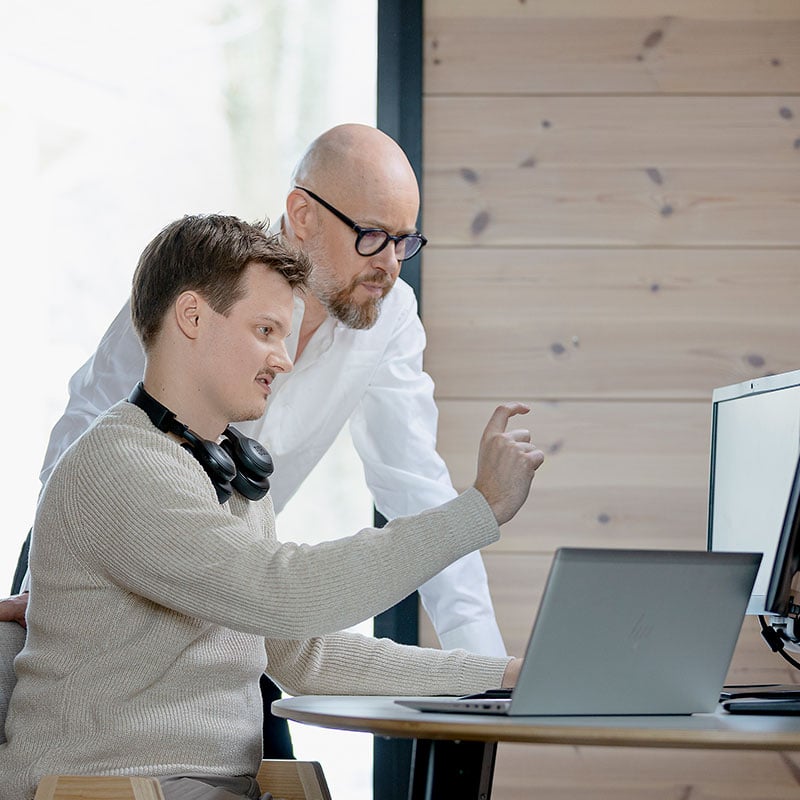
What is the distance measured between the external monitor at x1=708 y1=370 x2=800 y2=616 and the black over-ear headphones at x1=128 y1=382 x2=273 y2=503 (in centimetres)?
62

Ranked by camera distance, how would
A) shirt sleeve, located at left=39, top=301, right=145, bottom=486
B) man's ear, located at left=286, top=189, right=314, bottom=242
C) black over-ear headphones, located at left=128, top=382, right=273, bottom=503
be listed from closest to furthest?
black over-ear headphones, located at left=128, top=382, right=273, bottom=503, shirt sleeve, located at left=39, top=301, right=145, bottom=486, man's ear, located at left=286, top=189, right=314, bottom=242

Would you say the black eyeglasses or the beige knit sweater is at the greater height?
the black eyeglasses

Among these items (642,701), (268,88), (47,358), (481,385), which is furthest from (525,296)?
(642,701)

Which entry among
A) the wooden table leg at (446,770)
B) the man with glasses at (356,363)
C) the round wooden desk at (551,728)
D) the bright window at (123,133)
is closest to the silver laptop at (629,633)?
the round wooden desk at (551,728)

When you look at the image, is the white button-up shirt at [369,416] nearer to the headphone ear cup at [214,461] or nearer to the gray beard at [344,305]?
the gray beard at [344,305]

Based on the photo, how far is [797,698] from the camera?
4.27 feet

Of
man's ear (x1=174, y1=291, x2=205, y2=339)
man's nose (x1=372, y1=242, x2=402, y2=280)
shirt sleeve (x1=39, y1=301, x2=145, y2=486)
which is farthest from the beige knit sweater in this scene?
man's nose (x1=372, y1=242, x2=402, y2=280)

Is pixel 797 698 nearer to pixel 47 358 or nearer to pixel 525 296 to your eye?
pixel 525 296

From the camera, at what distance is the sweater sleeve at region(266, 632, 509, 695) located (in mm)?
1432

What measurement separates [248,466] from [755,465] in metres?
0.67

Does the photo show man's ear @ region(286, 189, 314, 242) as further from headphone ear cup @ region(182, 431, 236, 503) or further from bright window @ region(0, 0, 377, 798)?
headphone ear cup @ region(182, 431, 236, 503)

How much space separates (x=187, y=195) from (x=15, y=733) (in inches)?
60.9

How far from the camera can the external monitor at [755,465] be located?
58.6 inches

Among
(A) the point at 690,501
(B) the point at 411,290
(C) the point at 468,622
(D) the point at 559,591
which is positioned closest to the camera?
(D) the point at 559,591
